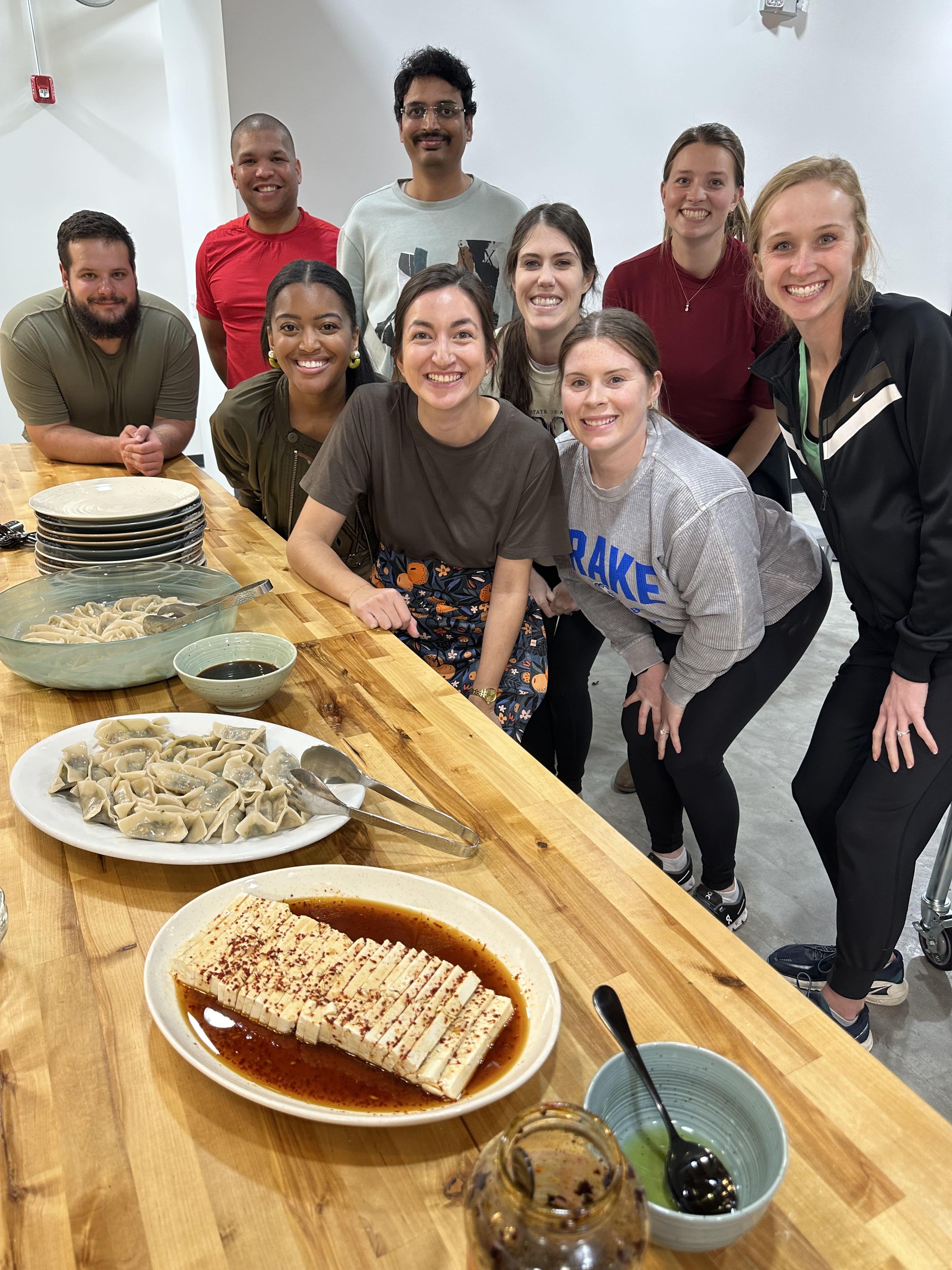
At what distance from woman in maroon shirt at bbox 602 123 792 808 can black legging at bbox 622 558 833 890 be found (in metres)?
0.24

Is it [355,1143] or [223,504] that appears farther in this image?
[223,504]

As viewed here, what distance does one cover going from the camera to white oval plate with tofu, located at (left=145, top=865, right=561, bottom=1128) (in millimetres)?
676

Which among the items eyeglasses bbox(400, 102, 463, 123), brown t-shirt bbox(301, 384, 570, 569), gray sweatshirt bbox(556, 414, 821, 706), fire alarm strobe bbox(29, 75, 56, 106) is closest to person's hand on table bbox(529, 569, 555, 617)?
gray sweatshirt bbox(556, 414, 821, 706)

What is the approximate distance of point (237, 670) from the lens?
1305 mm

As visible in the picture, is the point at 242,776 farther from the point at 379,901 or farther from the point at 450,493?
the point at 450,493

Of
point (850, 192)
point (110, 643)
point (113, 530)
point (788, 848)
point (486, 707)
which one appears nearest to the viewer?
point (110, 643)

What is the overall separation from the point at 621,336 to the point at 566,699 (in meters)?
0.98

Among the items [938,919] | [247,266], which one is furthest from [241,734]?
[247,266]

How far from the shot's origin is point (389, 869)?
3.15 feet

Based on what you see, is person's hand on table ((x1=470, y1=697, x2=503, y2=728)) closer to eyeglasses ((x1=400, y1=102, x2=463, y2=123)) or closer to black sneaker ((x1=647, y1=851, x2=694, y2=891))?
black sneaker ((x1=647, y1=851, x2=694, y2=891))

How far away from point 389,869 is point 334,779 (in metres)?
0.17

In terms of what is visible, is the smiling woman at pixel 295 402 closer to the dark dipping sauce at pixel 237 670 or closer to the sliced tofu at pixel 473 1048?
the dark dipping sauce at pixel 237 670

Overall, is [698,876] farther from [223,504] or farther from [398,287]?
[398,287]

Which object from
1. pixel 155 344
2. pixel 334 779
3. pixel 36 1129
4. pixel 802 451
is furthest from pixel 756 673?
pixel 155 344
